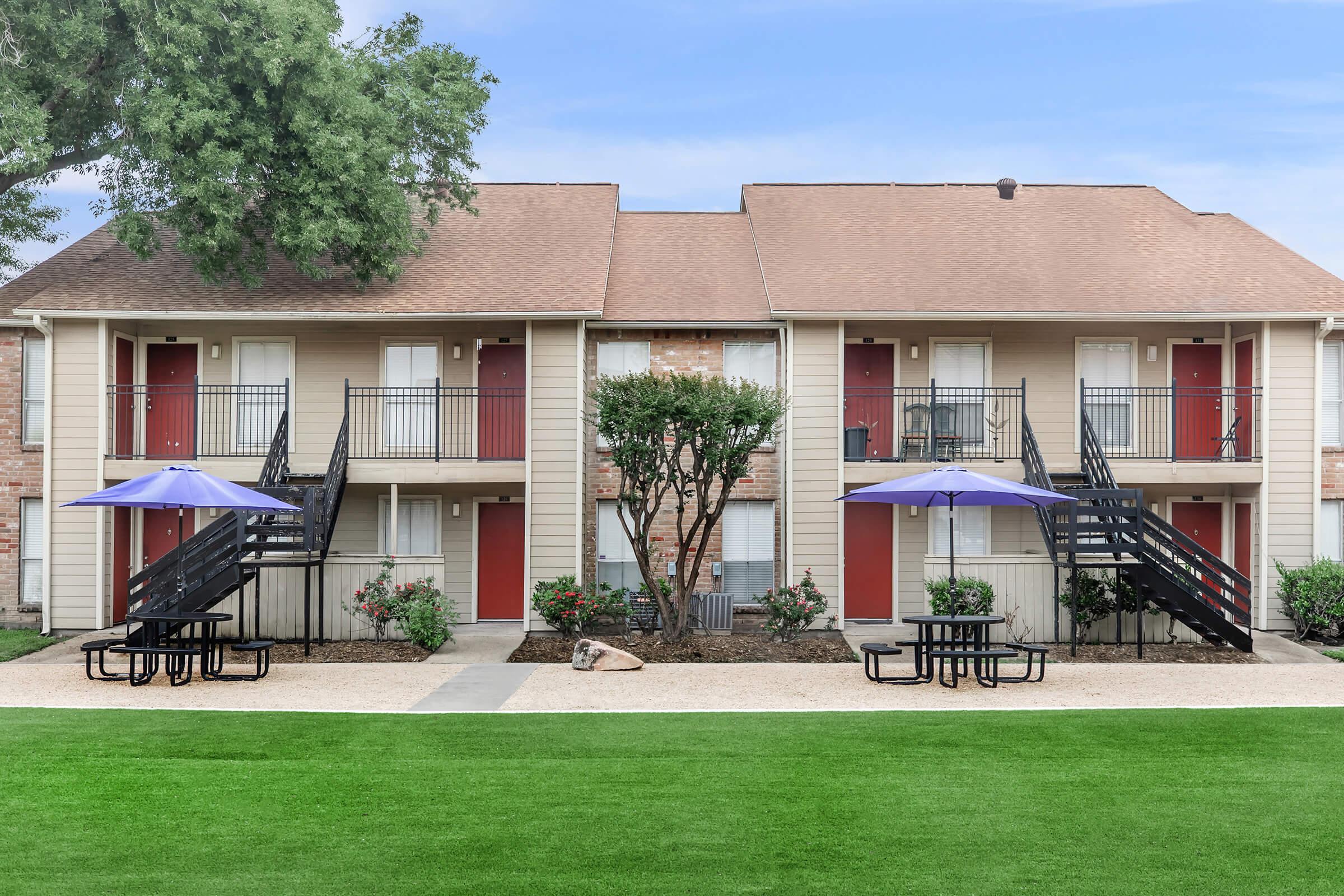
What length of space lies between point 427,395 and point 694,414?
18.0 feet

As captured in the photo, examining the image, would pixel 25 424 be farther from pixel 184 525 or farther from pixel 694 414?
pixel 694 414

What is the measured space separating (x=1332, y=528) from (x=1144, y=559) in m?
5.69

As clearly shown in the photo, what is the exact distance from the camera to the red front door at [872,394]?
19.0 meters

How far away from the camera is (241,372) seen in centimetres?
1931

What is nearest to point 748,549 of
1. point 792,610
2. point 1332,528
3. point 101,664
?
point 792,610

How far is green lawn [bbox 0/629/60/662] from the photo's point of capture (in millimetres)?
15656

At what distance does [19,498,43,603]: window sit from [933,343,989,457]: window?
14.4 metres

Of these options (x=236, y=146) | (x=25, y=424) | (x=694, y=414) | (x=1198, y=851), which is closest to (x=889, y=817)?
(x=1198, y=851)

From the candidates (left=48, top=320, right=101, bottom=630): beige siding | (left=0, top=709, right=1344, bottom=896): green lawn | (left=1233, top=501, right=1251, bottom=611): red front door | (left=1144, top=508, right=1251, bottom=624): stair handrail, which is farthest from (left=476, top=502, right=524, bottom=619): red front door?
(left=1233, top=501, right=1251, bottom=611): red front door

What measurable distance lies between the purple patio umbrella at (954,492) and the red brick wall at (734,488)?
15.5ft

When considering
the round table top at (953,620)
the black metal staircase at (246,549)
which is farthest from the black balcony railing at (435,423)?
the round table top at (953,620)

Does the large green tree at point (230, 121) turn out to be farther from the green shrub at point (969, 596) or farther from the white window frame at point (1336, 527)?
the white window frame at point (1336, 527)

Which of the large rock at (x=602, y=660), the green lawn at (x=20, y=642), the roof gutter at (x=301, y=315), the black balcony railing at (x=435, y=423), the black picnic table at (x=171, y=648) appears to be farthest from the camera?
the black balcony railing at (x=435, y=423)

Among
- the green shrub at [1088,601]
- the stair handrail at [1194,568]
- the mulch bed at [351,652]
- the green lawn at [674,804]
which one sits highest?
the stair handrail at [1194,568]
